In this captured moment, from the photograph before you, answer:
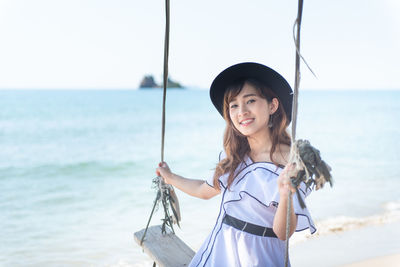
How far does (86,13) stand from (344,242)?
40326 millimetres

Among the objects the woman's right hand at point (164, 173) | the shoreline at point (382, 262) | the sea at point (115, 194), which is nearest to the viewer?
the woman's right hand at point (164, 173)

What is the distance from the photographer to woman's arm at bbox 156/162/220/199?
165 cm

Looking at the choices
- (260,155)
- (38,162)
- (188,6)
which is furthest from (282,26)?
(260,155)

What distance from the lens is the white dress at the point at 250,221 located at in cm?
131

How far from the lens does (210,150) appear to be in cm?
1174

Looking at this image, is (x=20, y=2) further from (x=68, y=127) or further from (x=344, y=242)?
(x=344, y=242)

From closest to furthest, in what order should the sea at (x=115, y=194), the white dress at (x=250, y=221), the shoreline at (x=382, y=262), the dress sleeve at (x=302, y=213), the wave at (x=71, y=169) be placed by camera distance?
1. the dress sleeve at (x=302, y=213)
2. the white dress at (x=250, y=221)
3. the shoreline at (x=382, y=262)
4. the sea at (x=115, y=194)
5. the wave at (x=71, y=169)

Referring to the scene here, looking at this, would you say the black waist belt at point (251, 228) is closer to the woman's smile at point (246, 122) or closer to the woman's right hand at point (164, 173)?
the woman's smile at point (246, 122)

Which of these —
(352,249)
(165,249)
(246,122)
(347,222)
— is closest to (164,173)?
(165,249)

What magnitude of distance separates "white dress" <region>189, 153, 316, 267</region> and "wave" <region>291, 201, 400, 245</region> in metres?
2.47

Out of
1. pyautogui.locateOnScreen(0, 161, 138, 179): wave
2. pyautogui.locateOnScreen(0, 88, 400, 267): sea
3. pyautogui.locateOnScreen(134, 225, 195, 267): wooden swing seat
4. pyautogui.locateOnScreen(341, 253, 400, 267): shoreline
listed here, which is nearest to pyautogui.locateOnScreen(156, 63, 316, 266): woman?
pyautogui.locateOnScreen(134, 225, 195, 267): wooden swing seat

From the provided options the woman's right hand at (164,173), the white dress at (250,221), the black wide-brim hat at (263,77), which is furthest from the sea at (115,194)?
the black wide-brim hat at (263,77)

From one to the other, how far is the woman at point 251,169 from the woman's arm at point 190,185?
8cm

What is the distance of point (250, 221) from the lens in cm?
135
